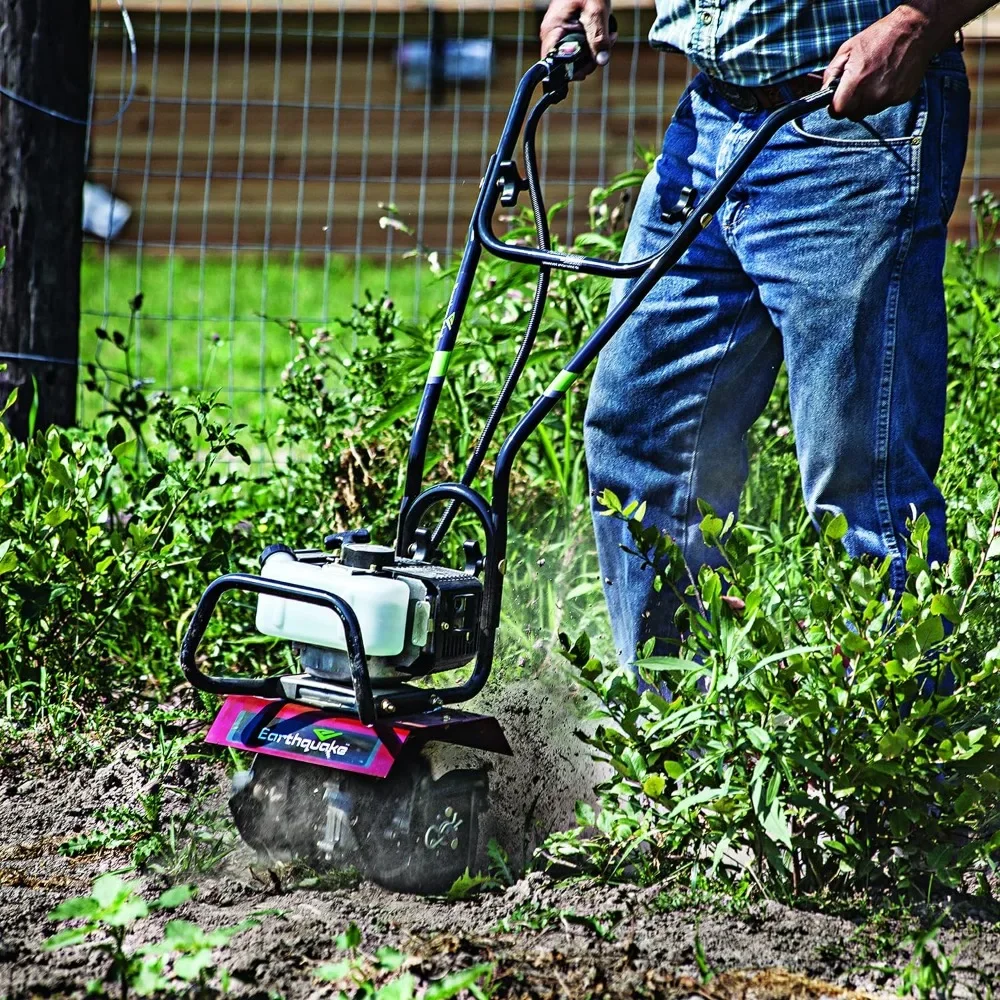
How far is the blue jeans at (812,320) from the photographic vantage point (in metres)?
2.36

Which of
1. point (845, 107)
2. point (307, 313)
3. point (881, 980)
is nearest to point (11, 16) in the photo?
point (845, 107)

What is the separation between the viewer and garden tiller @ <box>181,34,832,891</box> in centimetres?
218

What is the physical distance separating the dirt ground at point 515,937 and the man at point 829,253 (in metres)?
0.69

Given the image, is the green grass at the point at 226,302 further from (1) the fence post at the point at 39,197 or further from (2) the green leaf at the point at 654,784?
(2) the green leaf at the point at 654,784

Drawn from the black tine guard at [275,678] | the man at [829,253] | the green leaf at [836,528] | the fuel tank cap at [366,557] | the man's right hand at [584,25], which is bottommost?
the black tine guard at [275,678]

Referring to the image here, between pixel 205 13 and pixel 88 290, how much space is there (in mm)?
2078

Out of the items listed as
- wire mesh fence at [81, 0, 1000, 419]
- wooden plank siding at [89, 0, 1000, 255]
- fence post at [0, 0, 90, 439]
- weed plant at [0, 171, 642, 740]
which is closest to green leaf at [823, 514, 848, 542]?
weed plant at [0, 171, 642, 740]

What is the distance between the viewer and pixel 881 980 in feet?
6.13

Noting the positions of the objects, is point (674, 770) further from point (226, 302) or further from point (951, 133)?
point (226, 302)

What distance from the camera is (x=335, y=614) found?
7.21ft

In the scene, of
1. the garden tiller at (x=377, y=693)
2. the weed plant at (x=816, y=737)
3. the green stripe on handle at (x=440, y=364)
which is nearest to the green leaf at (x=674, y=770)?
the weed plant at (x=816, y=737)

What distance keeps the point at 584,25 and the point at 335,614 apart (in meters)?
1.38

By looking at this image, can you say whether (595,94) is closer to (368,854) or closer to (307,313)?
(307,313)

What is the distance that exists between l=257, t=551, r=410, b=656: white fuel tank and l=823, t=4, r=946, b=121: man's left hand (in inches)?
42.2
